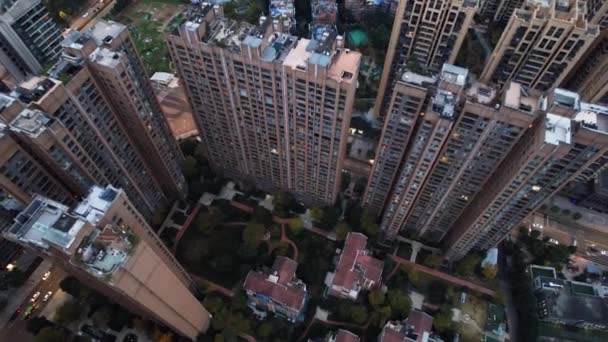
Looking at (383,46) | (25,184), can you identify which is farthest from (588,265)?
(25,184)

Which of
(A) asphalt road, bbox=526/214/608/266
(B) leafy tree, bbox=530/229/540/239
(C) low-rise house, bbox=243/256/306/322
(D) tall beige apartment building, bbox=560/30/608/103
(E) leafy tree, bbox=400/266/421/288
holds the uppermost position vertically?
(D) tall beige apartment building, bbox=560/30/608/103

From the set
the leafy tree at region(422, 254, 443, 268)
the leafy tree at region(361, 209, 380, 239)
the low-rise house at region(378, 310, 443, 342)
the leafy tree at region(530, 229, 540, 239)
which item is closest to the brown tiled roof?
the low-rise house at region(378, 310, 443, 342)

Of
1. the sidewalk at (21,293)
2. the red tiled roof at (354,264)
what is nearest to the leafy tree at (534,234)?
the red tiled roof at (354,264)

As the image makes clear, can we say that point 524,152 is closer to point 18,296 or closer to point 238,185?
point 238,185

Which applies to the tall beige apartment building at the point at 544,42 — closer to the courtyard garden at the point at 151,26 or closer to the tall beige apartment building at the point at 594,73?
the tall beige apartment building at the point at 594,73

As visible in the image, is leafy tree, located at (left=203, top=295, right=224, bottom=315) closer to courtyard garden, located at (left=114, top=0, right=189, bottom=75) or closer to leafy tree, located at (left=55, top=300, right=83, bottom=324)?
leafy tree, located at (left=55, top=300, right=83, bottom=324)

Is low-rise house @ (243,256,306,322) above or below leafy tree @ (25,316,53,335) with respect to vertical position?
above
